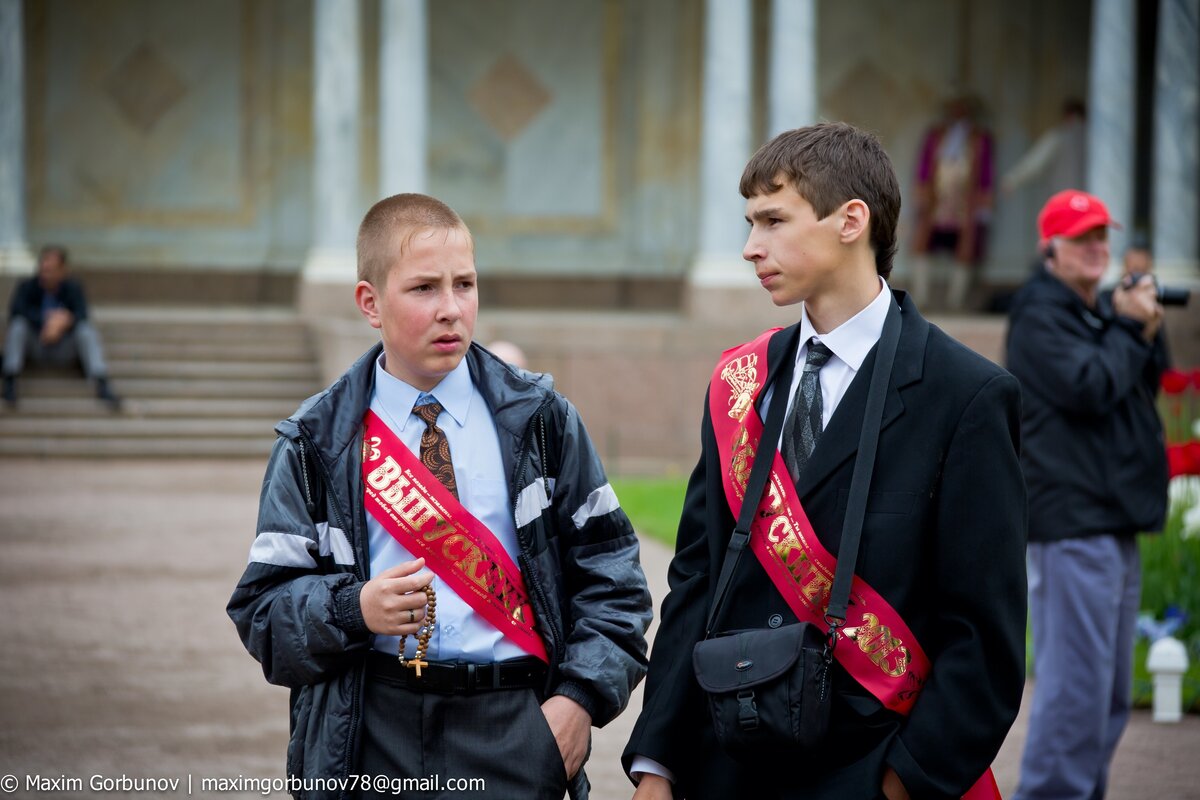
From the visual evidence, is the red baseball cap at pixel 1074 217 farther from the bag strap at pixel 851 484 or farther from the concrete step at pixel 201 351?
the concrete step at pixel 201 351

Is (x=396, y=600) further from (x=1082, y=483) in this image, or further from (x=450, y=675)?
(x=1082, y=483)

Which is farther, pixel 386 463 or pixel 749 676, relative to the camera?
pixel 386 463

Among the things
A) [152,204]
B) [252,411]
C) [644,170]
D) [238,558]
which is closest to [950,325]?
[644,170]

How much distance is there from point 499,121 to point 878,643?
20.1 meters

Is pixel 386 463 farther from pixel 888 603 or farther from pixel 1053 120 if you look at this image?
pixel 1053 120

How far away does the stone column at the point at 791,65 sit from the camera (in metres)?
A: 17.9

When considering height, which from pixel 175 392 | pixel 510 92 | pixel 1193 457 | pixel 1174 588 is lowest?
pixel 175 392

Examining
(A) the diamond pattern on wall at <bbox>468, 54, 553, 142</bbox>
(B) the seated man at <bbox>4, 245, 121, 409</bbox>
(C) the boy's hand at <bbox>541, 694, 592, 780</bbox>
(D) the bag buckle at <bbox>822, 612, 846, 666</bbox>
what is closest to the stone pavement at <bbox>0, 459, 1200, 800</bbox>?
(C) the boy's hand at <bbox>541, 694, 592, 780</bbox>

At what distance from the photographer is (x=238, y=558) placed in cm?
1031

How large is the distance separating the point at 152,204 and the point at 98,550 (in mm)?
12380

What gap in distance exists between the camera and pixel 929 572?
299cm

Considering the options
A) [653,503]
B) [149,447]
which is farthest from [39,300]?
[653,503]

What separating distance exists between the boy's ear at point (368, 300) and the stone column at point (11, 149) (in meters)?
16.4

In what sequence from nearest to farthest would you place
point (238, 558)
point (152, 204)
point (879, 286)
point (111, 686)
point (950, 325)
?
point (879, 286) < point (111, 686) < point (238, 558) < point (950, 325) < point (152, 204)
